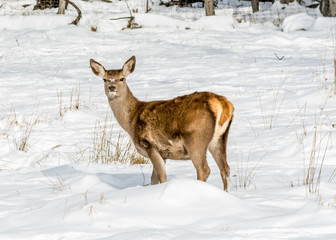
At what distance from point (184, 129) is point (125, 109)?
3.33ft

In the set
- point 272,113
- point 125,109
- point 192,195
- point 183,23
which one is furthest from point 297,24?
point 192,195

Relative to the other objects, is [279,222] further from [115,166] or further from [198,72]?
[198,72]

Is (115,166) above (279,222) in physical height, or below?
below

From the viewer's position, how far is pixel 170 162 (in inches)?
247

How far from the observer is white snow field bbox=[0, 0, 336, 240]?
368 centimetres

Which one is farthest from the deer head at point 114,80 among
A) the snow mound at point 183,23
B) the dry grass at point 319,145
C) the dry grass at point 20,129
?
the snow mound at point 183,23

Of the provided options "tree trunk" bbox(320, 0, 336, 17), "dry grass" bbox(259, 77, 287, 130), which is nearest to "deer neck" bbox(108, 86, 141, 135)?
"dry grass" bbox(259, 77, 287, 130)

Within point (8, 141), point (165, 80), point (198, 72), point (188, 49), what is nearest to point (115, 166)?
point (8, 141)

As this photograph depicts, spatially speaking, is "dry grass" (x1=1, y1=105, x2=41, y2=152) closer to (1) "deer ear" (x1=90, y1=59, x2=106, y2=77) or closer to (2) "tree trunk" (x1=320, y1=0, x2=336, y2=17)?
(1) "deer ear" (x1=90, y1=59, x2=106, y2=77)

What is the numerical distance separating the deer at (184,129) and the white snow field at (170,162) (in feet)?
0.96

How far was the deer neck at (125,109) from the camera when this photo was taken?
17.4ft

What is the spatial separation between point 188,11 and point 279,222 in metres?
22.0

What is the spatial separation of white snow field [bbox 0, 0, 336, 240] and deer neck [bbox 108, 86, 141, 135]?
0.58 metres

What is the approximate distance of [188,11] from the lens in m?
24.8
